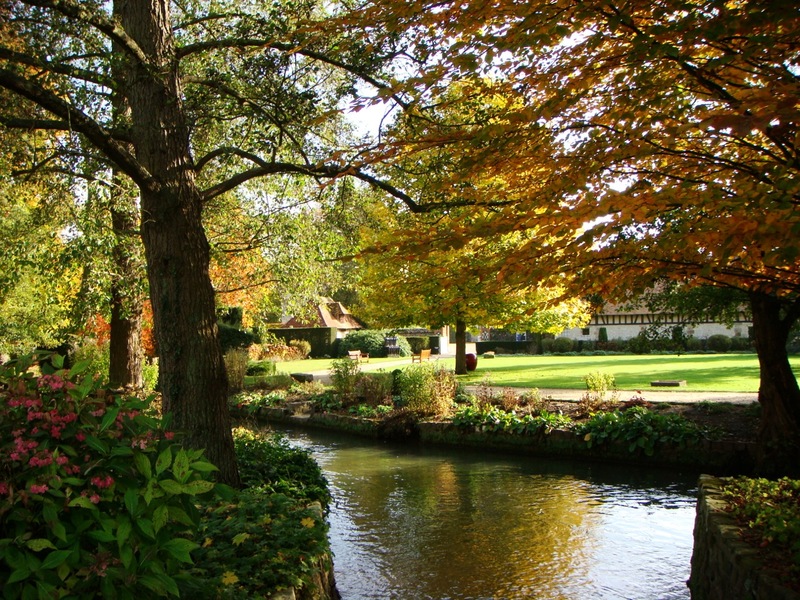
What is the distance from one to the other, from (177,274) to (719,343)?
38646 mm

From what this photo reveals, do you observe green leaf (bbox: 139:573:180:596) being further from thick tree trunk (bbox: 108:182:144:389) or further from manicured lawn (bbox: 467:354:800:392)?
manicured lawn (bbox: 467:354:800:392)

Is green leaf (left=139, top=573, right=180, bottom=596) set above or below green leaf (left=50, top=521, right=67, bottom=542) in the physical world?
below

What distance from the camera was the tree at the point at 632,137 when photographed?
12.4 ft

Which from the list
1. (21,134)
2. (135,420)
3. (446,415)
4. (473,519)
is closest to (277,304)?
(446,415)

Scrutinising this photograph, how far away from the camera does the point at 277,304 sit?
16.7 metres

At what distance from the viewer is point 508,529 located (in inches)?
326

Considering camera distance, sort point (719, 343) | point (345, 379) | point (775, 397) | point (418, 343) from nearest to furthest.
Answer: point (775, 397)
point (345, 379)
point (719, 343)
point (418, 343)

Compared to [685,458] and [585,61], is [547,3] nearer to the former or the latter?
[585,61]

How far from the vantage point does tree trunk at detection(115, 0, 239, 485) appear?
20.5 feet

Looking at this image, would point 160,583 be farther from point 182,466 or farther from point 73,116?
point 73,116

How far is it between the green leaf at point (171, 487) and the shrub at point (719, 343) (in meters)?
40.7

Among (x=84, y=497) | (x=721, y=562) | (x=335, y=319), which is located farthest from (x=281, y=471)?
(x=335, y=319)

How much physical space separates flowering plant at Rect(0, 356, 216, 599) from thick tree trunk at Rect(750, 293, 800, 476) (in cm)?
889

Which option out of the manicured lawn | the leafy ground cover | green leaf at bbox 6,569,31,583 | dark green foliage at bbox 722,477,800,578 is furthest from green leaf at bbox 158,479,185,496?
the manicured lawn
